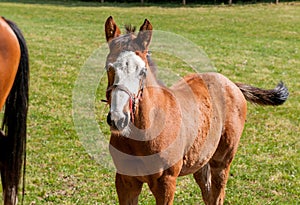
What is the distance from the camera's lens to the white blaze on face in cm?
286

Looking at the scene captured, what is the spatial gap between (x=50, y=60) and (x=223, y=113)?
8.60 metres

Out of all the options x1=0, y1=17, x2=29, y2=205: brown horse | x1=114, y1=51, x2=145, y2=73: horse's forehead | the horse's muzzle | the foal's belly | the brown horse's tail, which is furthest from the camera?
the brown horse's tail

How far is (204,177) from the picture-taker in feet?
14.4

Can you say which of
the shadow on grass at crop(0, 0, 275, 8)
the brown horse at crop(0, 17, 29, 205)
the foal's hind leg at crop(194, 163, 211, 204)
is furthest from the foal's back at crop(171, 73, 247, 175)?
the shadow on grass at crop(0, 0, 275, 8)

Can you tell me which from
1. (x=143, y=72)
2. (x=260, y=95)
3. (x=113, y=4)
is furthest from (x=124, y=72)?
(x=113, y=4)

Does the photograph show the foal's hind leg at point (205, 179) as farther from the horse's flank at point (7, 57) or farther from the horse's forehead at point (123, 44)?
the horse's flank at point (7, 57)

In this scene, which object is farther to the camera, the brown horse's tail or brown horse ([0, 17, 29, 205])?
the brown horse's tail

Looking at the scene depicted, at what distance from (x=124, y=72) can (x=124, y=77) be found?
3 centimetres

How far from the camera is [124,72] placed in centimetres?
293

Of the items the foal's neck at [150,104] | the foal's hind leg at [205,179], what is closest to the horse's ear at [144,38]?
the foal's neck at [150,104]

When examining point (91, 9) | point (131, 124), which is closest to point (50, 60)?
point (131, 124)

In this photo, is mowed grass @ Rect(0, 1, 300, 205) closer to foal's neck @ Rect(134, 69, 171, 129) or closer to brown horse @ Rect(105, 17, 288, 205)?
brown horse @ Rect(105, 17, 288, 205)

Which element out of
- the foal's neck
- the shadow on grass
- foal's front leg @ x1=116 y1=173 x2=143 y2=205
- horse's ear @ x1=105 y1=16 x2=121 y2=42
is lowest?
the shadow on grass

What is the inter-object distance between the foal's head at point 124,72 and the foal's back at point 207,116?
73 centimetres
